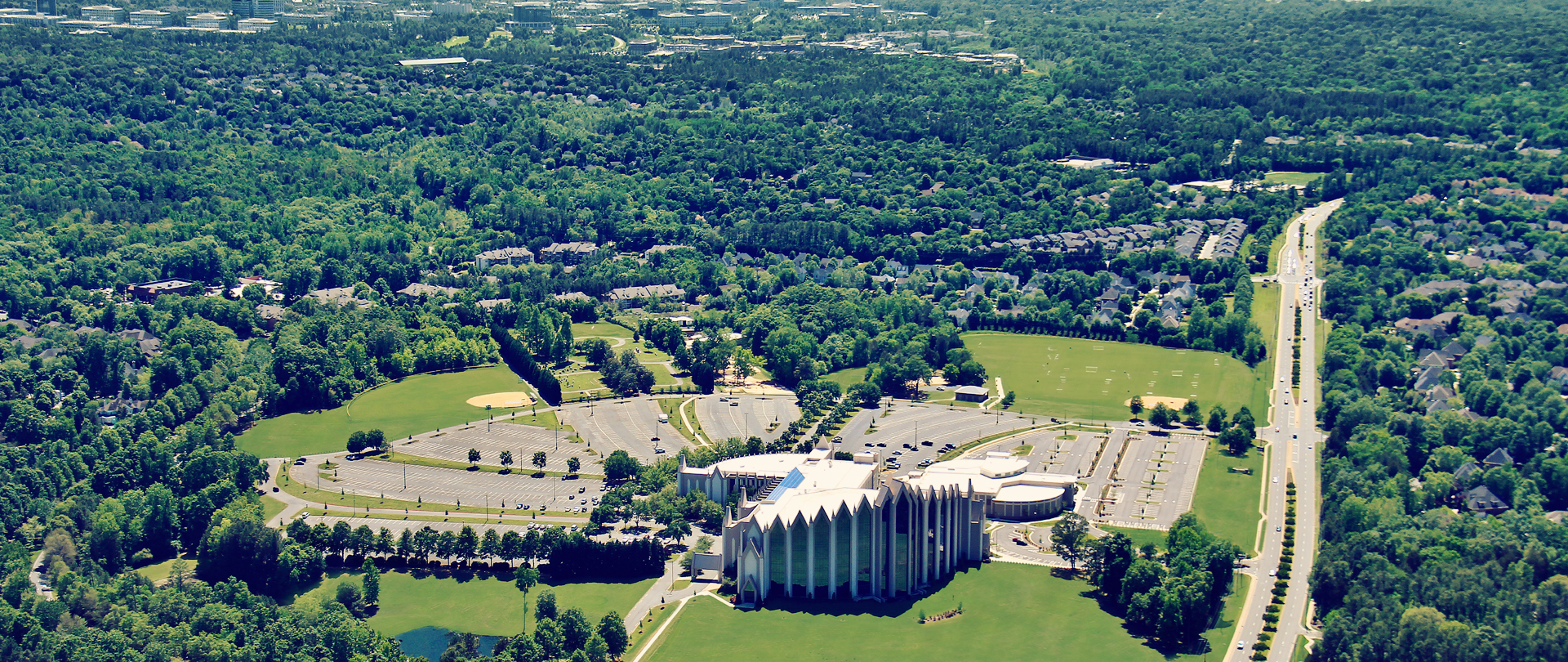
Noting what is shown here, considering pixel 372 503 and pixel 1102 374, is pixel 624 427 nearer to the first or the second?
pixel 372 503

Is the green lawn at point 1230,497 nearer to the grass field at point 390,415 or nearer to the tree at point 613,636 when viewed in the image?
the tree at point 613,636

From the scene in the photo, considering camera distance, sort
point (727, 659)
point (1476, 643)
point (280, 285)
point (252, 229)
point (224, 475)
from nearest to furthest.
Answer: point (1476, 643), point (727, 659), point (224, 475), point (280, 285), point (252, 229)

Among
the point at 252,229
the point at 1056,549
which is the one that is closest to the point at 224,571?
the point at 1056,549

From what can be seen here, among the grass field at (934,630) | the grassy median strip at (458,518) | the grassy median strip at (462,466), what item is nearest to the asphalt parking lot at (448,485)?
the grassy median strip at (462,466)

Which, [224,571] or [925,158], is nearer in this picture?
[224,571]

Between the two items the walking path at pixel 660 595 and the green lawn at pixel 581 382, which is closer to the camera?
the walking path at pixel 660 595

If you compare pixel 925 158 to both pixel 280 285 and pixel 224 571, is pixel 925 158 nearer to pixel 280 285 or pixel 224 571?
pixel 280 285
